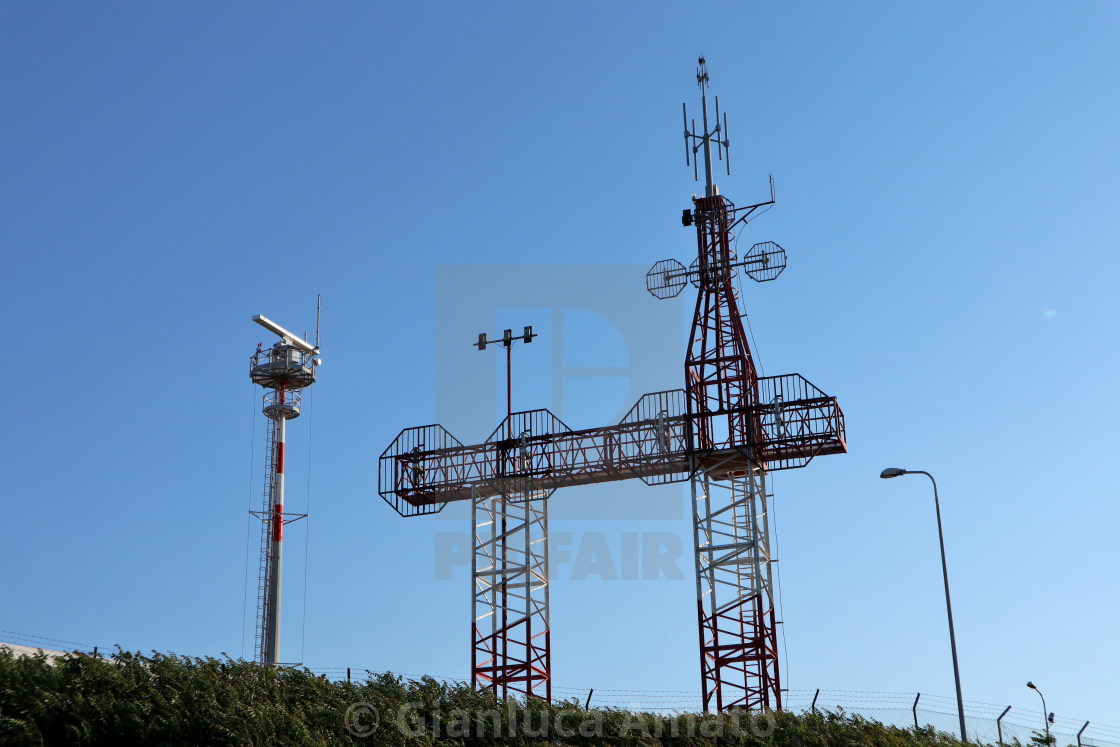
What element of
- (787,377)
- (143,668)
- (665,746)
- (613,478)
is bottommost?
(665,746)

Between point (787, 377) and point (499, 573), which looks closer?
point (787, 377)

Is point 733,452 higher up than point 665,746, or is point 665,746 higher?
point 733,452

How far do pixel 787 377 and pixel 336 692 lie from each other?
18.0 m

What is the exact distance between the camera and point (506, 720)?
25.9 m

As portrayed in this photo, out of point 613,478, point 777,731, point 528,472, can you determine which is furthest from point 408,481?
point 777,731

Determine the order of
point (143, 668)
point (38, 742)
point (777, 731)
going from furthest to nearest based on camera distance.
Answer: point (777, 731)
point (143, 668)
point (38, 742)

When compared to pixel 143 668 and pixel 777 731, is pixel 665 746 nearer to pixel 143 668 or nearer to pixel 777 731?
pixel 777 731

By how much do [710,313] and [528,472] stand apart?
329 inches

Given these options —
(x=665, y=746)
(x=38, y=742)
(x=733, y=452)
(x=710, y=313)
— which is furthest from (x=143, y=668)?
(x=710, y=313)

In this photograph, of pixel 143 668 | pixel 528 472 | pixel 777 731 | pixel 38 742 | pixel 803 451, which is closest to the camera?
pixel 38 742

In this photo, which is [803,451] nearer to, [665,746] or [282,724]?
[665,746]

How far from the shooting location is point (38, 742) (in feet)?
72.9

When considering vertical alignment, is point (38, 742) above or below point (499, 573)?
below

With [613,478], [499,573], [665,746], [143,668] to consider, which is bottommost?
[665,746]
